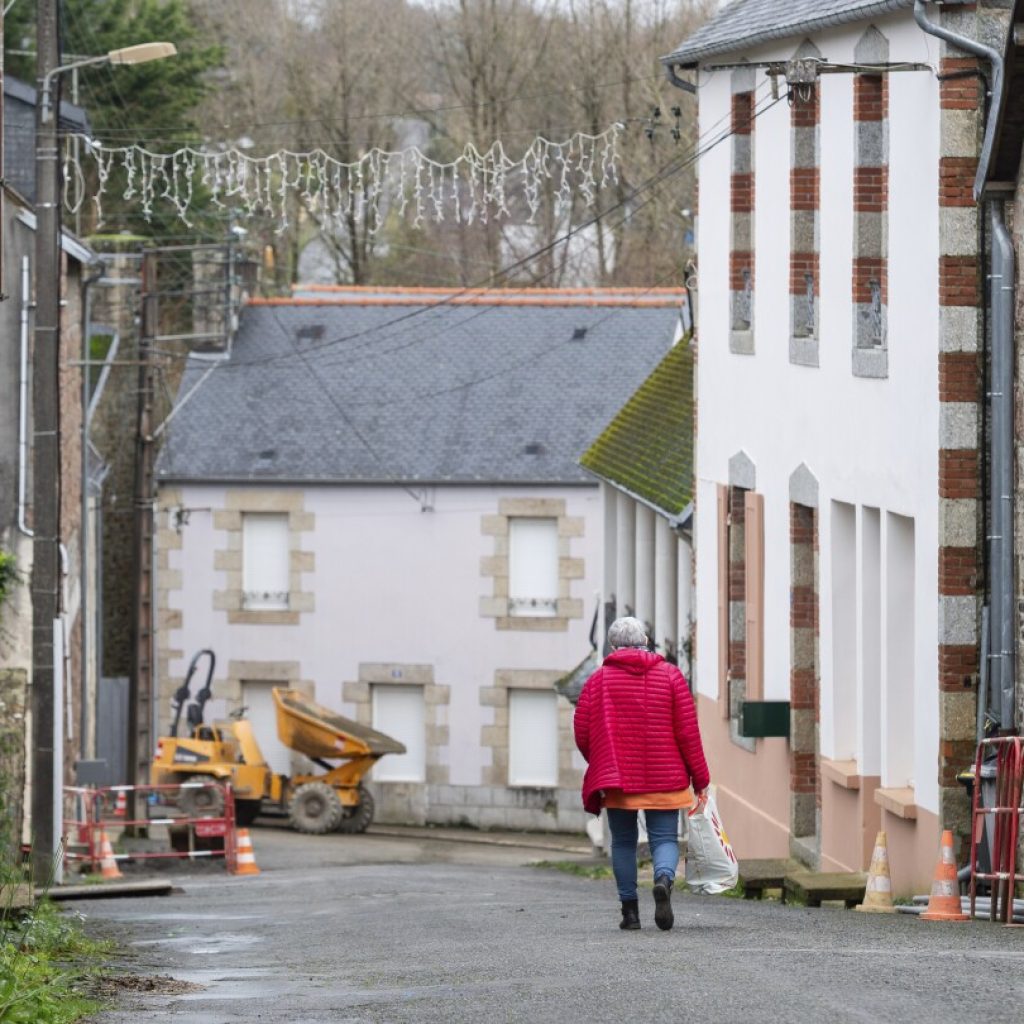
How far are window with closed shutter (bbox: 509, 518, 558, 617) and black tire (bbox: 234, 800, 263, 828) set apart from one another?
5277 mm

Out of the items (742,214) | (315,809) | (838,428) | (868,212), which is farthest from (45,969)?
(315,809)

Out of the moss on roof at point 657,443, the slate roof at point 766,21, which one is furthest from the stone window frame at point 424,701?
the slate roof at point 766,21

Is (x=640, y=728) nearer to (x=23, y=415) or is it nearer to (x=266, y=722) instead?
(x=23, y=415)

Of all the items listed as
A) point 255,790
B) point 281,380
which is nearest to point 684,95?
point 281,380

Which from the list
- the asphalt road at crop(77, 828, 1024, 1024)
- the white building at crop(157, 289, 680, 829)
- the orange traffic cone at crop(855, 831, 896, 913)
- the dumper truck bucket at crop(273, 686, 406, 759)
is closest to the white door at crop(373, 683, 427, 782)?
the white building at crop(157, 289, 680, 829)

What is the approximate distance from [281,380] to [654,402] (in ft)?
39.4

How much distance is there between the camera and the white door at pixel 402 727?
34.1 m

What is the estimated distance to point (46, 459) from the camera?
18984 millimetres

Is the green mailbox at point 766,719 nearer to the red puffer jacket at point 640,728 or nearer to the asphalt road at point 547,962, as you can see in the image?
the asphalt road at point 547,962

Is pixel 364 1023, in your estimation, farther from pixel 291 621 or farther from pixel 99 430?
pixel 99 430

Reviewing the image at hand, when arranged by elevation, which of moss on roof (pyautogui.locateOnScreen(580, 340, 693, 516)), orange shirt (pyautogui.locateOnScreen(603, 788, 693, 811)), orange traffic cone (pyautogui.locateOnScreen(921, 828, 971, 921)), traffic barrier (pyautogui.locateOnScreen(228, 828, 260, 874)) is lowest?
traffic barrier (pyautogui.locateOnScreen(228, 828, 260, 874))

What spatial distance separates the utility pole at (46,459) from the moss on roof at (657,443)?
18.1 feet

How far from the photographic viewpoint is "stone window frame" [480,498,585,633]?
34.0m

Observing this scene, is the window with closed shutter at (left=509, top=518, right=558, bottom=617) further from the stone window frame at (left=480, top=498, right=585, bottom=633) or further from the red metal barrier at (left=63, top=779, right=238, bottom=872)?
the red metal barrier at (left=63, top=779, right=238, bottom=872)
